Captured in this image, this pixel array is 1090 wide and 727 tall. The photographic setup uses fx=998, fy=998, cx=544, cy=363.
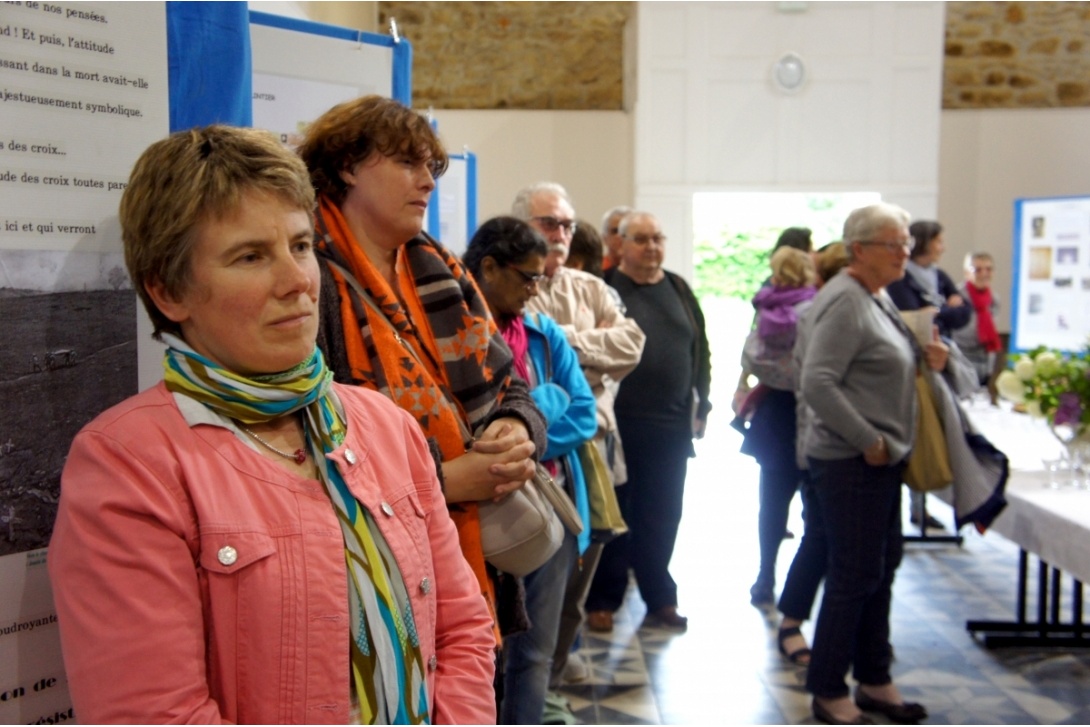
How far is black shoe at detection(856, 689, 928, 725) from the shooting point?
330cm

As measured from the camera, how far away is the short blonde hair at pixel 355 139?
166 cm

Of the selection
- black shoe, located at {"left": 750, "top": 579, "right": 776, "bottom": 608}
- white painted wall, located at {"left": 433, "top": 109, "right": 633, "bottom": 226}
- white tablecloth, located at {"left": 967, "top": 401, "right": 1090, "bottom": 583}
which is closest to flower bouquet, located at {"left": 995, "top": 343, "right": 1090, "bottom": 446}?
white tablecloth, located at {"left": 967, "top": 401, "right": 1090, "bottom": 583}

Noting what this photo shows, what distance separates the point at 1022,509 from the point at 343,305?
2.68m

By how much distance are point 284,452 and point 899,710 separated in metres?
2.80

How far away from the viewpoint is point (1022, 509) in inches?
133

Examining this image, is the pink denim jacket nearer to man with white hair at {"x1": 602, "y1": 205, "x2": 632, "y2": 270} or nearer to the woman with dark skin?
the woman with dark skin

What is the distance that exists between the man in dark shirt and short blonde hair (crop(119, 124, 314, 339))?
312 cm

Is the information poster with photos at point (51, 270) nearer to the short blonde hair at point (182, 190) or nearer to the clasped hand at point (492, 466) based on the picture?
the short blonde hair at point (182, 190)

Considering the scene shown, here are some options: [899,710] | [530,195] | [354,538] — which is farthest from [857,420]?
[354,538]

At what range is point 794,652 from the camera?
385 cm

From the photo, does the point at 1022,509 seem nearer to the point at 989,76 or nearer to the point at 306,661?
the point at 306,661

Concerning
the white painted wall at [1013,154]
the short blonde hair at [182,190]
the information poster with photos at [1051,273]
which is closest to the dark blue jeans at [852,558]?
the short blonde hair at [182,190]

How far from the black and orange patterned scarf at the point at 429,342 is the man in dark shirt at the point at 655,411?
236cm

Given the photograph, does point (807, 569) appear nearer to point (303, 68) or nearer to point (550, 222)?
point (550, 222)
